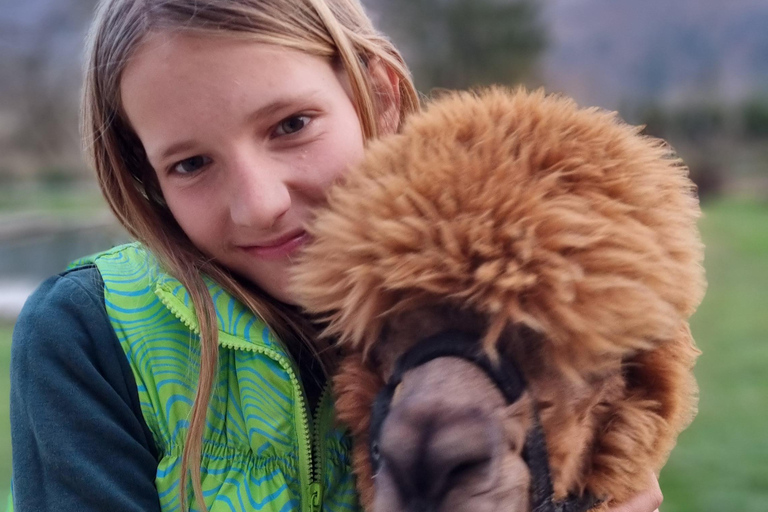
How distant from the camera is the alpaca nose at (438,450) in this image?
2.10ft

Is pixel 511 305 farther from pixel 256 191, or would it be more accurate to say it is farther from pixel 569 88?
pixel 569 88

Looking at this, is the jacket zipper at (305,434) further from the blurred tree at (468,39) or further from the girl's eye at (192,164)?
the blurred tree at (468,39)

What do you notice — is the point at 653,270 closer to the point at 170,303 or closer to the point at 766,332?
the point at 170,303

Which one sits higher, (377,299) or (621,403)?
(377,299)

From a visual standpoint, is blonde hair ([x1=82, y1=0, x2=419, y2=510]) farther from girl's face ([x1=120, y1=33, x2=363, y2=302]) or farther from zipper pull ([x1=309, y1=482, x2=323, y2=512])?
zipper pull ([x1=309, y1=482, x2=323, y2=512])

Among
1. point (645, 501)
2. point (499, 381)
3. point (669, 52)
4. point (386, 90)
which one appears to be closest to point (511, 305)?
point (499, 381)

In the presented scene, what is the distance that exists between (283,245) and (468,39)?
1264 cm

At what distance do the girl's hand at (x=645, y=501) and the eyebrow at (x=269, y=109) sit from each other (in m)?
0.59

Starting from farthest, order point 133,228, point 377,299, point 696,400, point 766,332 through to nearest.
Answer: point 766,332, point 133,228, point 696,400, point 377,299

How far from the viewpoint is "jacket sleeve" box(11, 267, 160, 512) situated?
35.0 inches

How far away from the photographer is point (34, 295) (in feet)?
3.29

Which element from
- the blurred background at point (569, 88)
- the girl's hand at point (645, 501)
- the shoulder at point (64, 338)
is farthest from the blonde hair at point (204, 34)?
the blurred background at point (569, 88)

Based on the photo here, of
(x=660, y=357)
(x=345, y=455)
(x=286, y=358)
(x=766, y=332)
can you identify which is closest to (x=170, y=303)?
(x=286, y=358)

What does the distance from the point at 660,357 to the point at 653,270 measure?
0.38ft
